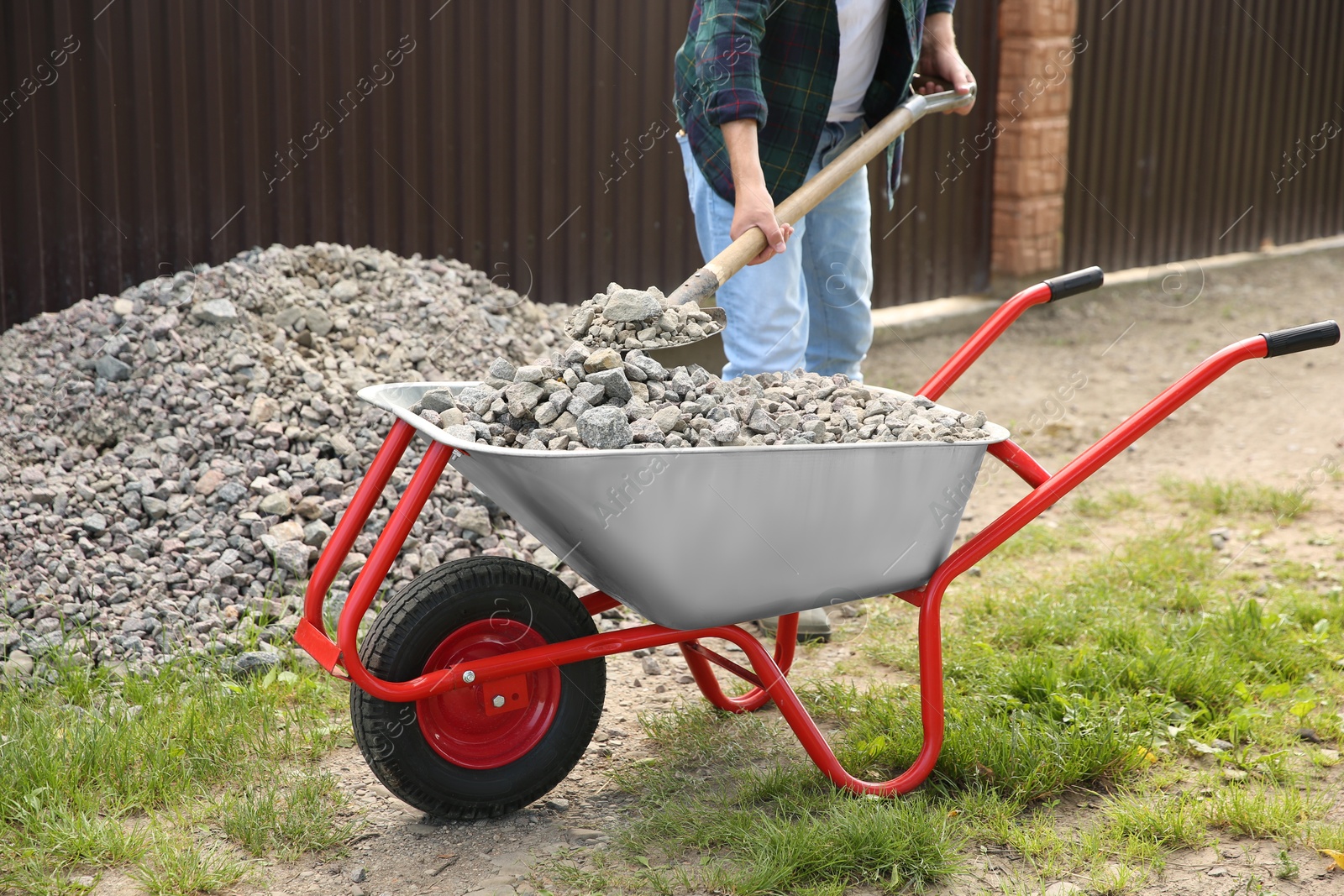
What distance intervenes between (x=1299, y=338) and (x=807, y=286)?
1.21 metres

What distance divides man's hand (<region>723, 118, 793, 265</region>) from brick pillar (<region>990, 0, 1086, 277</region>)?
449cm

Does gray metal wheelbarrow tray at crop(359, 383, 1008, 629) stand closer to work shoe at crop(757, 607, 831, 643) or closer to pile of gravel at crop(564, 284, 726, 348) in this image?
pile of gravel at crop(564, 284, 726, 348)

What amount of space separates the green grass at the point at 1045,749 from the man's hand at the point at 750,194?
0.98 metres

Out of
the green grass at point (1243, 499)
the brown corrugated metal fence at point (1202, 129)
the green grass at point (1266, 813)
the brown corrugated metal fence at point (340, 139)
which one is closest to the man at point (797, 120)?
the green grass at point (1266, 813)

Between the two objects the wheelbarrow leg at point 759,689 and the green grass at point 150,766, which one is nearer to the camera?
the green grass at point 150,766

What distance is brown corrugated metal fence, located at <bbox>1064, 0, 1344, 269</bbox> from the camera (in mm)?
6863

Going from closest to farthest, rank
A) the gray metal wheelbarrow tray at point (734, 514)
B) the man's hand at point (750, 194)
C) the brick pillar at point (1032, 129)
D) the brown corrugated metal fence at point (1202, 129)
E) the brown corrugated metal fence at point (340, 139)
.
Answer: the gray metal wheelbarrow tray at point (734, 514)
the man's hand at point (750, 194)
the brown corrugated metal fence at point (340, 139)
the brick pillar at point (1032, 129)
the brown corrugated metal fence at point (1202, 129)

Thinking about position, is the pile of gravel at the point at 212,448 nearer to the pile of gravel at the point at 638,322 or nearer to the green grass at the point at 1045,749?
the green grass at the point at 1045,749

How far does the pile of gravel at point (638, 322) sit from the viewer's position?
2.00m

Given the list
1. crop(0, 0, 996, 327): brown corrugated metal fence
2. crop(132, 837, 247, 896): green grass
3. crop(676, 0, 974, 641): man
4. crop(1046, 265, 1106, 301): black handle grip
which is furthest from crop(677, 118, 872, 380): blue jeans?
crop(0, 0, 996, 327): brown corrugated metal fence

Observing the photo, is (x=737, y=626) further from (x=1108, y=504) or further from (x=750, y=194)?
(x=1108, y=504)

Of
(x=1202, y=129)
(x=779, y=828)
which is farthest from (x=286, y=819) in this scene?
(x=1202, y=129)

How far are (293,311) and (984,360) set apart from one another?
3.44 metres

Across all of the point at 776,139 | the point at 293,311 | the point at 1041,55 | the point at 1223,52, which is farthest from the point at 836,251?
the point at 1223,52
